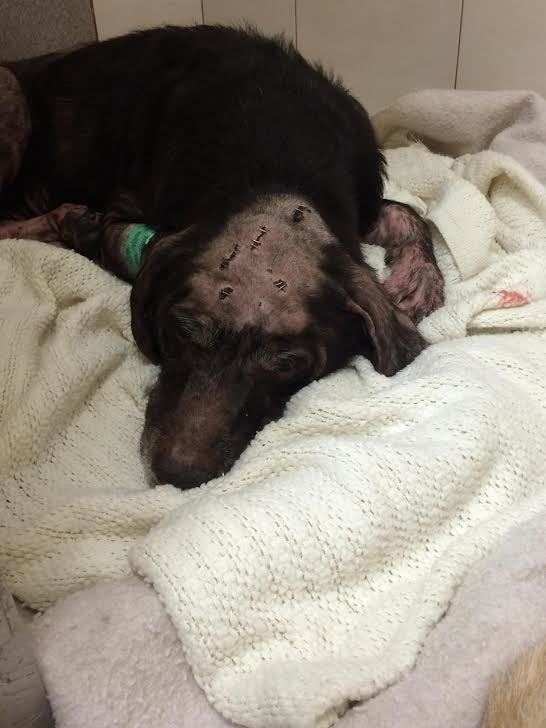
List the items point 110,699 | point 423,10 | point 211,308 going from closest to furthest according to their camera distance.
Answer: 1. point 110,699
2. point 211,308
3. point 423,10

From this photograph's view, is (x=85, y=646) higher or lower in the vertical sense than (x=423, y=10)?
lower

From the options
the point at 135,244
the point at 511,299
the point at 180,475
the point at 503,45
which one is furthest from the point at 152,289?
the point at 503,45

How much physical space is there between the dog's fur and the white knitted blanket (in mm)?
145

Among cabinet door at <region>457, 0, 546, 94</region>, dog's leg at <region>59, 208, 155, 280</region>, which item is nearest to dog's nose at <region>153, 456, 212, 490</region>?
dog's leg at <region>59, 208, 155, 280</region>

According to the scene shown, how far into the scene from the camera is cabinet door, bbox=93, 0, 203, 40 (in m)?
3.13

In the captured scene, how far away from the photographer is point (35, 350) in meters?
1.75

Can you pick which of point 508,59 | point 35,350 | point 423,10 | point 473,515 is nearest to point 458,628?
point 473,515

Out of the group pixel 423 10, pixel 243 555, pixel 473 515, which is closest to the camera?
pixel 243 555

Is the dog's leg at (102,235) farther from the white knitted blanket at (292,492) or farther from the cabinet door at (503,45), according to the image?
the cabinet door at (503,45)

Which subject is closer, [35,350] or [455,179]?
[35,350]

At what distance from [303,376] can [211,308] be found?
0.85 ft

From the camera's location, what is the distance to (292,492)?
1288 mm

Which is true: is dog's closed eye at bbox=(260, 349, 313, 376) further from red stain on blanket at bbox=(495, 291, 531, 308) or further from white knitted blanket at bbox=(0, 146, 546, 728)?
red stain on blanket at bbox=(495, 291, 531, 308)

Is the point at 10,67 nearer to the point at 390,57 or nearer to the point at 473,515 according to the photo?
the point at 390,57
